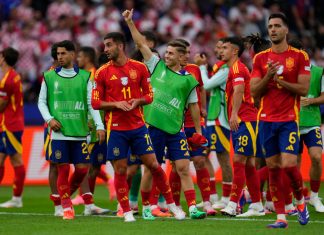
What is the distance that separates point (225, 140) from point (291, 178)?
13.5 feet

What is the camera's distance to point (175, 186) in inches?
568

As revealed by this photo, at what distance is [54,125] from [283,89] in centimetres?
340

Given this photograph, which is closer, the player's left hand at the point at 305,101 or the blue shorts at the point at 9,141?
the player's left hand at the point at 305,101

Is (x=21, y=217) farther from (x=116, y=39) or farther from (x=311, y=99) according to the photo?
(x=311, y=99)

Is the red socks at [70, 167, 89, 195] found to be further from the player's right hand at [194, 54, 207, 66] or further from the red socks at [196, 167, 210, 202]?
the player's right hand at [194, 54, 207, 66]

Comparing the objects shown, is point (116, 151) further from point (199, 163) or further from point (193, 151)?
point (199, 163)

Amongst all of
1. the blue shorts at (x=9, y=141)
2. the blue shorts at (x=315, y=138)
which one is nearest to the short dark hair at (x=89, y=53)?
the blue shorts at (x=9, y=141)

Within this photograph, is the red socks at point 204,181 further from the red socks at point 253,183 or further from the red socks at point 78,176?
the red socks at point 78,176

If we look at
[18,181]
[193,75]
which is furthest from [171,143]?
[18,181]

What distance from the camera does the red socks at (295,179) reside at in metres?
11.7

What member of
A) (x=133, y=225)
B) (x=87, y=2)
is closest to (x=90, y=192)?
(x=133, y=225)

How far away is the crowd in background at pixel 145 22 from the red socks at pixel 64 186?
34.6 ft

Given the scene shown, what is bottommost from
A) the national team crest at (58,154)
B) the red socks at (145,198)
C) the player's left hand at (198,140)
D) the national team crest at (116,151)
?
the red socks at (145,198)

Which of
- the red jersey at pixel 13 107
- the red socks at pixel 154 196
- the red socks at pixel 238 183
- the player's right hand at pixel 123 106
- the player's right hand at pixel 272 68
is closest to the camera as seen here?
the player's right hand at pixel 272 68
